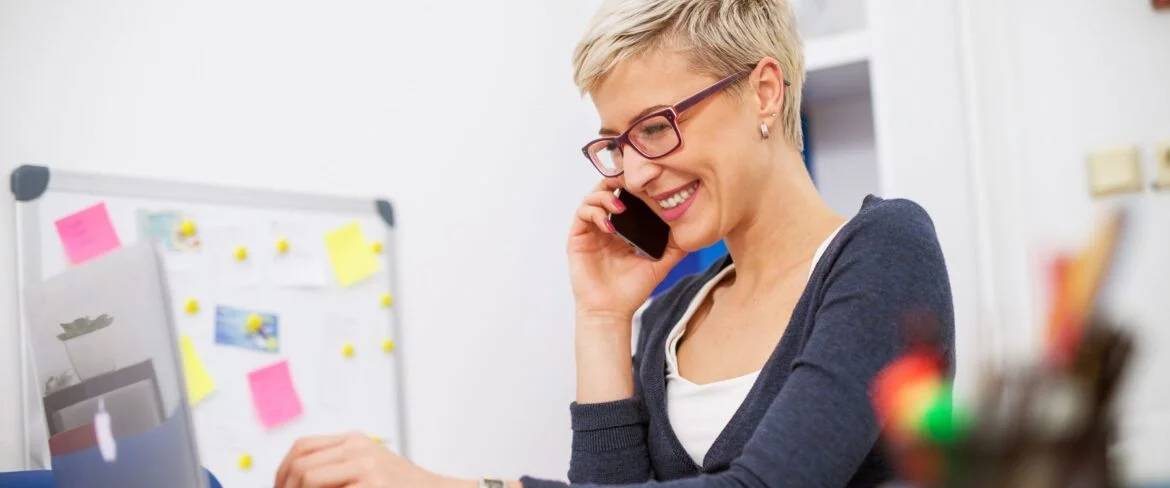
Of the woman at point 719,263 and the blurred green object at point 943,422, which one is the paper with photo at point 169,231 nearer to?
the woman at point 719,263

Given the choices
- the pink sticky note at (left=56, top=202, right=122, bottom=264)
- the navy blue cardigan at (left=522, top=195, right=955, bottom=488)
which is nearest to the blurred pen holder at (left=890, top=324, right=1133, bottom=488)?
the navy blue cardigan at (left=522, top=195, right=955, bottom=488)

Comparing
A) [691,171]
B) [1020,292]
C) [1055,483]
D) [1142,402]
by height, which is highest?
[691,171]

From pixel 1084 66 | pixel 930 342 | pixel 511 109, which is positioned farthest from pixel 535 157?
pixel 930 342

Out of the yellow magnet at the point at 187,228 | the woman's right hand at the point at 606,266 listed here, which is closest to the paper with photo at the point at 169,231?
the yellow magnet at the point at 187,228

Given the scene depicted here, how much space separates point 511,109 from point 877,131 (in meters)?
0.77

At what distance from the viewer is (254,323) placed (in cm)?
145

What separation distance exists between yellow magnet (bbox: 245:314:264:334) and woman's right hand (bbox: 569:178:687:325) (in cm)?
53

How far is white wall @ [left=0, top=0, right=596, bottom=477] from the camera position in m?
1.23

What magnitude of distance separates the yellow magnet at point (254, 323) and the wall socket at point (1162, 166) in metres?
1.59

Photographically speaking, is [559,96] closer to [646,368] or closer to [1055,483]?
[646,368]

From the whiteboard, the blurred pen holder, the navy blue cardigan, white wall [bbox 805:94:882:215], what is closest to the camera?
the blurred pen holder

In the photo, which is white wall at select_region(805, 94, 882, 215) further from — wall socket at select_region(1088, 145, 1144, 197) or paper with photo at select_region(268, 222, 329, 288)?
paper with photo at select_region(268, 222, 329, 288)

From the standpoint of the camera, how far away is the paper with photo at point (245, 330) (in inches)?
55.2

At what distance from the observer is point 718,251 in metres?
2.08
